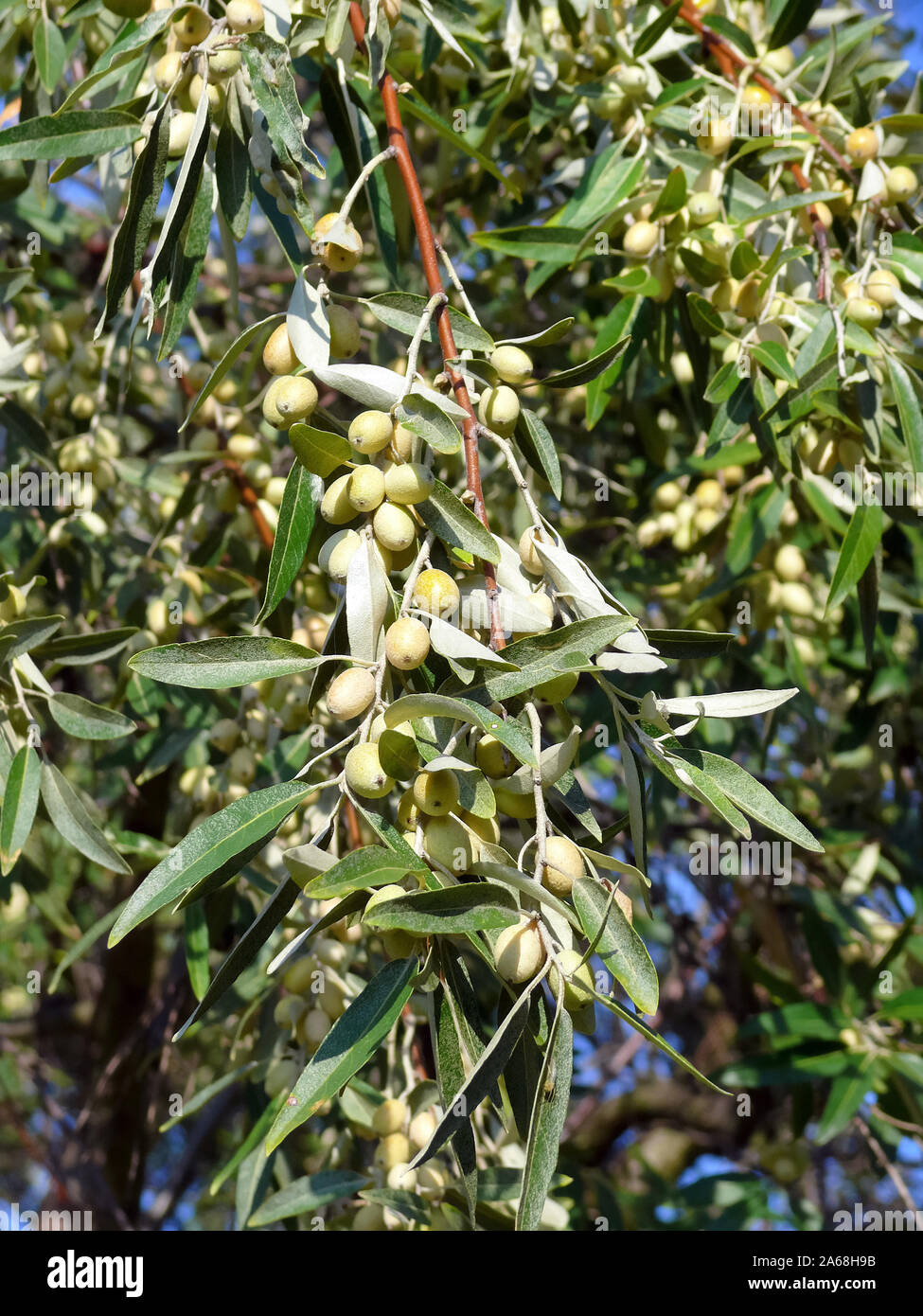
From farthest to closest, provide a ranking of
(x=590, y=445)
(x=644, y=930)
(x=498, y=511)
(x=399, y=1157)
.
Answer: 1. (x=644, y=930)
2. (x=590, y=445)
3. (x=498, y=511)
4. (x=399, y=1157)

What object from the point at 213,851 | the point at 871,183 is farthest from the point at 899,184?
the point at 213,851

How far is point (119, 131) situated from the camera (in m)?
0.94

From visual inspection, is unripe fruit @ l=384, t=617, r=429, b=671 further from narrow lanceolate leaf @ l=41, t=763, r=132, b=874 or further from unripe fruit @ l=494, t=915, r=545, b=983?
narrow lanceolate leaf @ l=41, t=763, r=132, b=874

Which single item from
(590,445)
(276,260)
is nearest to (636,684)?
(590,445)

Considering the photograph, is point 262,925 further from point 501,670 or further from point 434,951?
point 501,670

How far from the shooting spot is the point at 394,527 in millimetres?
752

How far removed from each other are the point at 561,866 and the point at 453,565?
0.24 meters

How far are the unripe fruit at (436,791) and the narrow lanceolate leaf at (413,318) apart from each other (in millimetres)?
360

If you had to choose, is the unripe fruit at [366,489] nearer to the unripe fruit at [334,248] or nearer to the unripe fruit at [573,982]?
the unripe fruit at [334,248]

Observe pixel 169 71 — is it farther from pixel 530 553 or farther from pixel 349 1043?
pixel 349 1043

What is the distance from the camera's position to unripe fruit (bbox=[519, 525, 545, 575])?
818mm

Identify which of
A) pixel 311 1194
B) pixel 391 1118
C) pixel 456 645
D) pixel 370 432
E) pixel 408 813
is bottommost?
pixel 311 1194

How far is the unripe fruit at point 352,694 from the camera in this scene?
28.7 inches

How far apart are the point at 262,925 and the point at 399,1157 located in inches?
19.3
